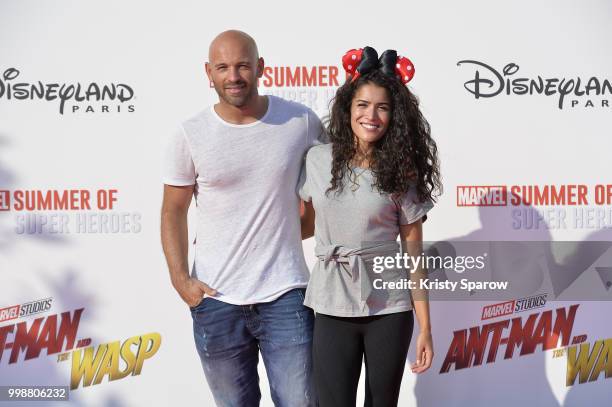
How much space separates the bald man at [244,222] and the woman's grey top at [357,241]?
0.45ft

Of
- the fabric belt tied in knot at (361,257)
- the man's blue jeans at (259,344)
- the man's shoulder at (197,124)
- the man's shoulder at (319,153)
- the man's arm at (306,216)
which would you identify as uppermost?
the man's shoulder at (197,124)

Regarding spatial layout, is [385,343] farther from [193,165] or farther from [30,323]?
[30,323]

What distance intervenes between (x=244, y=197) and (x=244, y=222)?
9cm

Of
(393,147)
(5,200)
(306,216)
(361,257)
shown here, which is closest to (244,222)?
(306,216)

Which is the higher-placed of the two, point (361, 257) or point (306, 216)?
point (306, 216)

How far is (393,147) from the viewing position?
231cm

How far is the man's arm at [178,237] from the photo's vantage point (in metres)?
2.45

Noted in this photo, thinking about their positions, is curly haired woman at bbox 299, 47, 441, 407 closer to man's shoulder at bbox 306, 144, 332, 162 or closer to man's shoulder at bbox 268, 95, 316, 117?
man's shoulder at bbox 306, 144, 332, 162

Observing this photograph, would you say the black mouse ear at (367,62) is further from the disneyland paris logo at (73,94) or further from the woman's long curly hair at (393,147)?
the disneyland paris logo at (73,94)

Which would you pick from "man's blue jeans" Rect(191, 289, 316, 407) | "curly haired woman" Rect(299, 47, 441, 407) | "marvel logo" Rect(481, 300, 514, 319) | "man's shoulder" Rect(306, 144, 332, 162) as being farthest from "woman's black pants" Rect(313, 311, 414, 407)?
"marvel logo" Rect(481, 300, 514, 319)

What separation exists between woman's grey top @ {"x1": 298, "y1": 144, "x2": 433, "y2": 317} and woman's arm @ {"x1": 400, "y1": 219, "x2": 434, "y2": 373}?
33mm

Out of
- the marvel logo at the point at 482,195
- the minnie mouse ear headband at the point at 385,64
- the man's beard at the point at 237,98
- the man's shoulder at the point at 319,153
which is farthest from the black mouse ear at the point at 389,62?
the marvel logo at the point at 482,195

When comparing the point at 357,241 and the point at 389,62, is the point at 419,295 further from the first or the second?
the point at 389,62

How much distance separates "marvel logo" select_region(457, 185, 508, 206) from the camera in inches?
142
